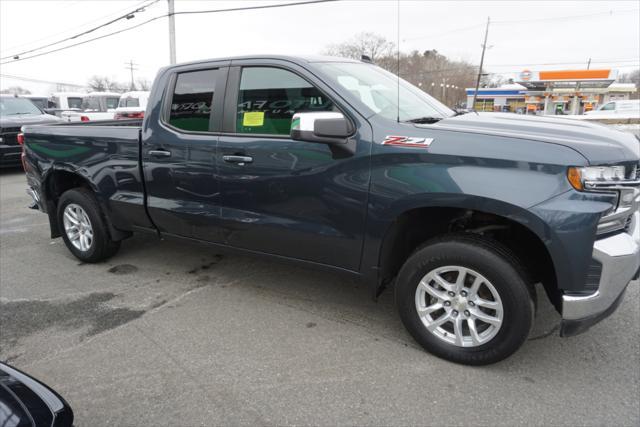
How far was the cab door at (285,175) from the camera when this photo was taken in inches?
118

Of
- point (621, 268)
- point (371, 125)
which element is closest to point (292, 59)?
point (371, 125)

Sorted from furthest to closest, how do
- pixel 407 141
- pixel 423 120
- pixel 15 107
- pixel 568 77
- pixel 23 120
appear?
Result: pixel 568 77, pixel 15 107, pixel 23 120, pixel 423 120, pixel 407 141

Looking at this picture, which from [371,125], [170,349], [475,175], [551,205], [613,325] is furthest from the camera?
[613,325]

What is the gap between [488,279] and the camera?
266cm

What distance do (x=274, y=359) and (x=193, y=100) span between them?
2.16 meters

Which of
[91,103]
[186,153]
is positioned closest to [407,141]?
[186,153]

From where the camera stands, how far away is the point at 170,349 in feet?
10.2

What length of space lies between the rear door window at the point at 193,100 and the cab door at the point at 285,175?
22 centimetres

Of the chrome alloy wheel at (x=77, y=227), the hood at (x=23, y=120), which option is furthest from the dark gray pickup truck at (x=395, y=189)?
the hood at (x=23, y=120)

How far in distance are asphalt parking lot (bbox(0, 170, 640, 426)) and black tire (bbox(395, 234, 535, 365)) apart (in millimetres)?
117

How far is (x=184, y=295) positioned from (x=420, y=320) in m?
2.08

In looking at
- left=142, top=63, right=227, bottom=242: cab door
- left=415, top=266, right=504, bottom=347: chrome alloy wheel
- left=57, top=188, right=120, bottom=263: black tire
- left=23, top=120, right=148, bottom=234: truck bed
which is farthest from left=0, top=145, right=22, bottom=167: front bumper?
left=415, top=266, right=504, bottom=347: chrome alloy wheel

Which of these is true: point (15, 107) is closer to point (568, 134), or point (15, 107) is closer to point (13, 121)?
point (13, 121)

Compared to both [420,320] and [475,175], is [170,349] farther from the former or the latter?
[475,175]
